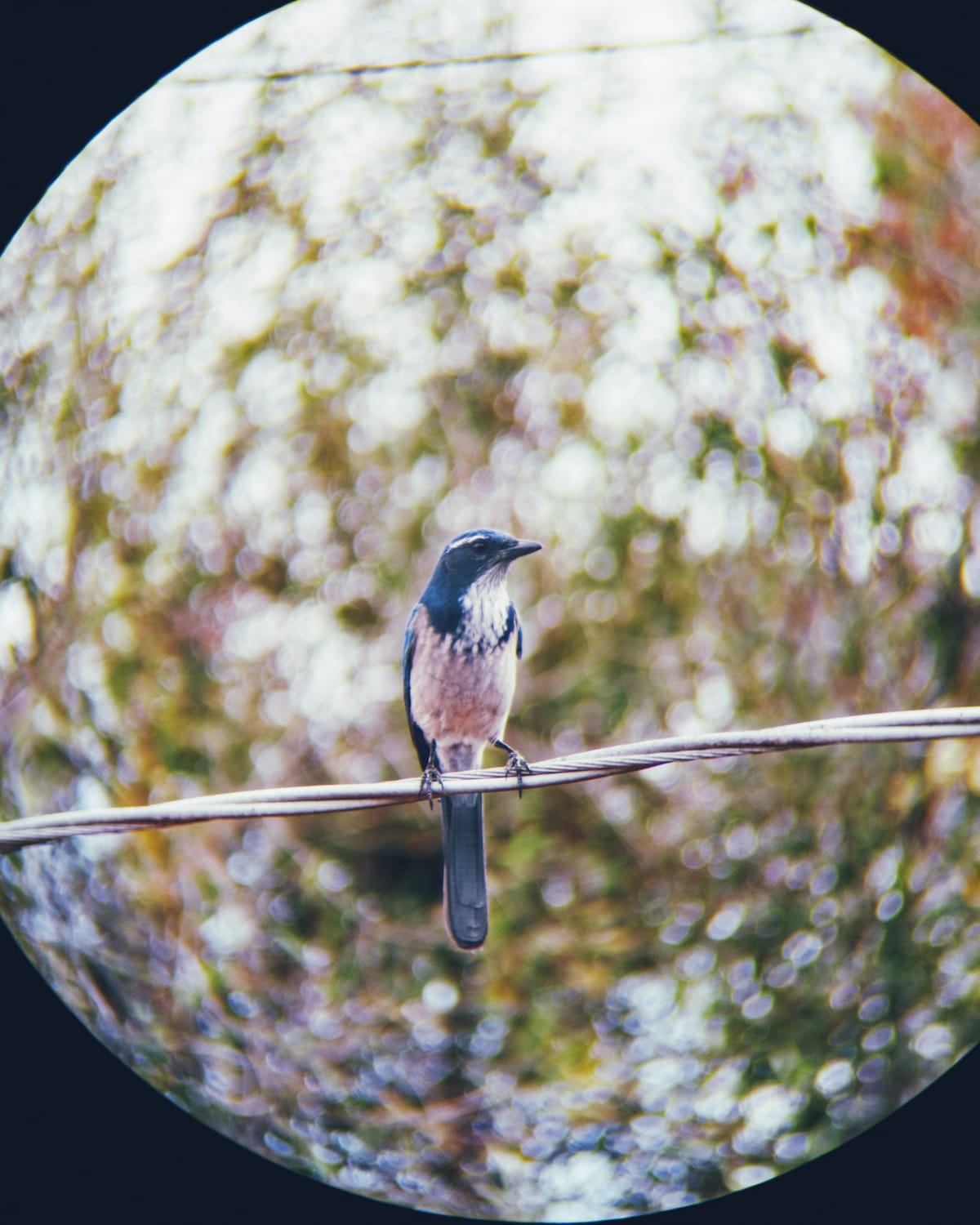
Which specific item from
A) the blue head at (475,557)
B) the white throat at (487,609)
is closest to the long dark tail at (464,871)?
the white throat at (487,609)

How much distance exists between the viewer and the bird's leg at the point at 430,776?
281 cm

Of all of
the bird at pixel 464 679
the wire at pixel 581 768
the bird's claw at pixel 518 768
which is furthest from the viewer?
the bird at pixel 464 679

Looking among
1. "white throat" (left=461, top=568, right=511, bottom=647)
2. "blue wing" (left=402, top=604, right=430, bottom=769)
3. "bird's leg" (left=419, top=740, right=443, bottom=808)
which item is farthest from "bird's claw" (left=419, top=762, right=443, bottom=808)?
"white throat" (left=461, top=568, right=511, bottom=647)

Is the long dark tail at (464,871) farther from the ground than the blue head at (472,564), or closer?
closer

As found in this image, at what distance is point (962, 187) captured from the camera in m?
3.49

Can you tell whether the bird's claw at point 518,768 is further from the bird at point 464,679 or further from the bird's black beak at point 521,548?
the bird's black beak at point 521,548

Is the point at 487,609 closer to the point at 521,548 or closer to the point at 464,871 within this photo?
the point at 521,548

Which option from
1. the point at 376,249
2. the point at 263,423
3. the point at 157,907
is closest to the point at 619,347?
the point at 376,249

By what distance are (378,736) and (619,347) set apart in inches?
45.0

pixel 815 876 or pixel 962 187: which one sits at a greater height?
pixel 962 187

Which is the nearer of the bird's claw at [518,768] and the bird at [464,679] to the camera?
the bird's claw at [518,768]

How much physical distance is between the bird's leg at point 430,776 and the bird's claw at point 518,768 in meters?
0.17

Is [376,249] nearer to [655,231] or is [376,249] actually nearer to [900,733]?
[655,231]

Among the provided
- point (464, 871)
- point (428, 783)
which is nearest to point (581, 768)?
point (428, 783)
